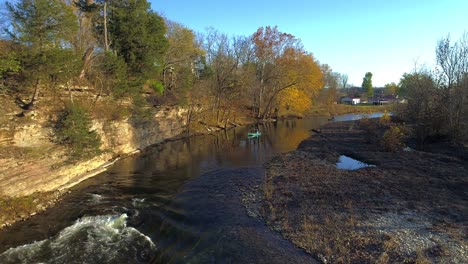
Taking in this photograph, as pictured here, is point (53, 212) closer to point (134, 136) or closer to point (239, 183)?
point (239, 183)

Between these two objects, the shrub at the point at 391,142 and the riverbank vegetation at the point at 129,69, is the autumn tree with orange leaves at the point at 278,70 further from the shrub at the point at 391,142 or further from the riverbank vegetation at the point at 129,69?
the shrub at the point at 391,142

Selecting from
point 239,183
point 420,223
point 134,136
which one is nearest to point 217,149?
point 134,136

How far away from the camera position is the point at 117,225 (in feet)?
39.6

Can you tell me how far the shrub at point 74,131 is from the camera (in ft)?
59.9

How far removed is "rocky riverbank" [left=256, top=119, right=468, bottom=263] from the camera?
9250mm

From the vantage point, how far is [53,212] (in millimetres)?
13328

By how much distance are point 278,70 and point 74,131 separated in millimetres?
43815

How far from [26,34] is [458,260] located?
73.5ft

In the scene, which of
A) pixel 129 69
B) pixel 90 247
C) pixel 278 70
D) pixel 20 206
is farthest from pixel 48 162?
pixel 278 70

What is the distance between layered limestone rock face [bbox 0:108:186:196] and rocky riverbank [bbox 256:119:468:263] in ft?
38.9

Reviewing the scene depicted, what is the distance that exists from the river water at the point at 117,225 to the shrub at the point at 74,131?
2180 millimetres

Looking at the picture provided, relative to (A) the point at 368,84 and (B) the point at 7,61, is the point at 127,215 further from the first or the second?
(A) the point at 368,84

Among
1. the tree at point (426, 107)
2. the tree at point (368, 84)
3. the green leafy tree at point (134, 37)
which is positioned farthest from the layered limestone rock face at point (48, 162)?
the tree at point (368, 84)

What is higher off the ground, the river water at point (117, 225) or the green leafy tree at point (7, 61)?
the green leafy tree at point (7, 61)
